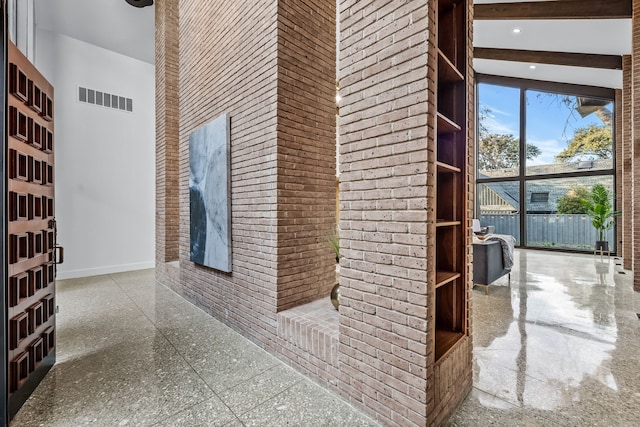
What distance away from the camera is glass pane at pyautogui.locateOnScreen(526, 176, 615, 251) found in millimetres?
7941

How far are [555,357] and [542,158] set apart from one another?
790 cm

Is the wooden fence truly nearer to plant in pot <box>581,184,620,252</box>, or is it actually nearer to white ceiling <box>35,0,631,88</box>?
plant in pot <box>581,184,620,252</box>

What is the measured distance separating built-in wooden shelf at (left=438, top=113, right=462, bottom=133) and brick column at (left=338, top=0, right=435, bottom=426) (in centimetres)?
23

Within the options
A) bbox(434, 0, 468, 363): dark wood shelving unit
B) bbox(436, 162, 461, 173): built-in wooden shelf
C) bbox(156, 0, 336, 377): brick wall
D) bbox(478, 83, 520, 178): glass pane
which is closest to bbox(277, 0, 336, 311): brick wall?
bbox(156, 0, 336, 377): brick wall

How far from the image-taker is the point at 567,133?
8.28 m

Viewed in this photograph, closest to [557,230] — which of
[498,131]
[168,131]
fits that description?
[498,131]

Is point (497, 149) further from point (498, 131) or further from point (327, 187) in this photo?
point (327, 187)

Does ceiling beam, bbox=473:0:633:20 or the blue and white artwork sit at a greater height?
ceiling beam, bbox=473:0:633:20

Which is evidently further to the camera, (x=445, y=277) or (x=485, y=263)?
(x=485, y=263)

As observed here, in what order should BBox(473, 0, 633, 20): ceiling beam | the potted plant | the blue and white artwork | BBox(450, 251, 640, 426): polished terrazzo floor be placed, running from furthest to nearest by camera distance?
BBox(473, 0, 633, 20): ceiling beam → the blue and white artwork → the potted plant → BBox(450, 251, 640, 426): polished terrazzo floor

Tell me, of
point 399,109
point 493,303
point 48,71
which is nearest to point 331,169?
point 399,109

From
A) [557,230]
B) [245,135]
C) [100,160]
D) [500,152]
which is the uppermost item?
[500,152]

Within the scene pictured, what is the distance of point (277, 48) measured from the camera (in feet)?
8.32

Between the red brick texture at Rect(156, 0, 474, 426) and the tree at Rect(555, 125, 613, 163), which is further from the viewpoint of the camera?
the tree at Rect(555, 125, 613, 163)
